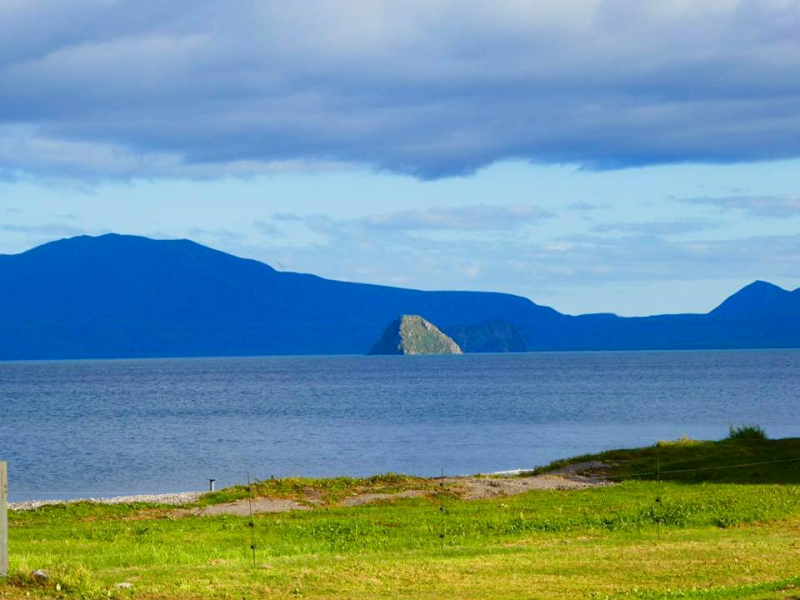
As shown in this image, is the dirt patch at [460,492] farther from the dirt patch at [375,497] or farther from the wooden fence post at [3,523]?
the wooden fence post at [3,523]

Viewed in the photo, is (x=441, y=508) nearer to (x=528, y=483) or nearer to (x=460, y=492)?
(x=460, y=492)

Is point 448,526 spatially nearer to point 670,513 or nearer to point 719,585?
point 670,513

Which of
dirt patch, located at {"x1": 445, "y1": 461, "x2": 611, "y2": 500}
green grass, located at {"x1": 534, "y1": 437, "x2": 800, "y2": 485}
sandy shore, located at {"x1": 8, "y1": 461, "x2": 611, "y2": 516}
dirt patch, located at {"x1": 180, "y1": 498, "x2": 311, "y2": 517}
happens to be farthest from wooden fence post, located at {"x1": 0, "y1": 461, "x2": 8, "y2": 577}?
green grass, located at {"x1": 534, "y1": 437, "x2": 800, "y2": 485}

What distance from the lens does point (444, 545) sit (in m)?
27.7

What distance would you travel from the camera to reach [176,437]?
338 ft

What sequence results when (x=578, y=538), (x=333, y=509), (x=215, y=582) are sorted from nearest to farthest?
(x=215, y=582) → (x=578, y=538) → (x=333, y=509)

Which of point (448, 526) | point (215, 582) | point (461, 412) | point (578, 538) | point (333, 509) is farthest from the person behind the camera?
point (461, 412)

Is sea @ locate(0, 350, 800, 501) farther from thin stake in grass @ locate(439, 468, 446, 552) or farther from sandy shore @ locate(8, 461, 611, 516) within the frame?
thin stake in grass @ locate(439, 468, 446, 552)

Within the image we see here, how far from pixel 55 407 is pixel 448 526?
422 feet

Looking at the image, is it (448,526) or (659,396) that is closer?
(448,526)

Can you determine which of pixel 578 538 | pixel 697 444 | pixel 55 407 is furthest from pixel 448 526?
pixel 55 407

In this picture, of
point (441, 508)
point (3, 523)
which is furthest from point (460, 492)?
point (3, 523)

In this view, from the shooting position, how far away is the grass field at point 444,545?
20.5 m

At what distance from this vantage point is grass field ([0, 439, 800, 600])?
20.5 metres
